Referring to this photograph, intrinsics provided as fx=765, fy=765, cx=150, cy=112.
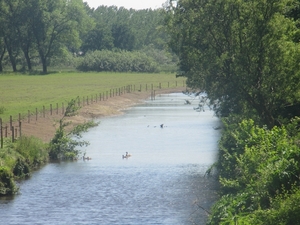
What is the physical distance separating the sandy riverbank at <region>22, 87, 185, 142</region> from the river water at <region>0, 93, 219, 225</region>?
3.85 metres

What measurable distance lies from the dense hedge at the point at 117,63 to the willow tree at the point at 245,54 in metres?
113

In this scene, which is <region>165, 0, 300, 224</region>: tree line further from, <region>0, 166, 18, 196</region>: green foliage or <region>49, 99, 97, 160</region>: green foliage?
<region>0, 166, 18, 196</region>: green foliage

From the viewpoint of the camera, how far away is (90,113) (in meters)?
83.4

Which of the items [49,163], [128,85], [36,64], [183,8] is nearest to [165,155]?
[49,163]

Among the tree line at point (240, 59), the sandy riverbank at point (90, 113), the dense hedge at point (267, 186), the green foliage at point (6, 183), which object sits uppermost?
the tree line at point (240, 59)

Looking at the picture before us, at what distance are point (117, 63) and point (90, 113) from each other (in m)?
77.0

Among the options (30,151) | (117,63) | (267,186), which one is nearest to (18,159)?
(30,151)

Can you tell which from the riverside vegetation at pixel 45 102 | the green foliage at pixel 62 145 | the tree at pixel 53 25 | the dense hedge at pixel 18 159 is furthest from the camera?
the tree at pixel 53 25

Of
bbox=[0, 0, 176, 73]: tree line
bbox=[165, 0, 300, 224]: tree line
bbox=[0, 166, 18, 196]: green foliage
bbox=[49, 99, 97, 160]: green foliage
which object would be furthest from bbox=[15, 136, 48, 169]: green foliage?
bbox=[0, 0, 176, 73]: tree line

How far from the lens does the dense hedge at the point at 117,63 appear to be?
158m

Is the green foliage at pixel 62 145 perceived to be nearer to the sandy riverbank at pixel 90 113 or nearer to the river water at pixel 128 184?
the sandy riverbank at pixel 90 113

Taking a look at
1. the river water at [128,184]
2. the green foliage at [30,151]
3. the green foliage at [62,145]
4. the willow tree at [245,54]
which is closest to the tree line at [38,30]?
the river water at [128,184]

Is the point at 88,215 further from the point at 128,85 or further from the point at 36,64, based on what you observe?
the point at 36,64

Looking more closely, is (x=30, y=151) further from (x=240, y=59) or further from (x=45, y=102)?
(x=45, y=102)
